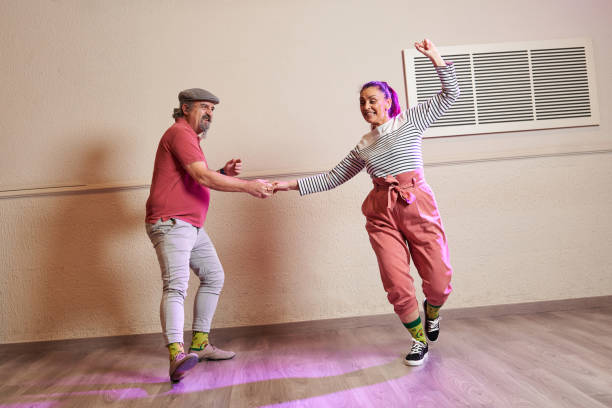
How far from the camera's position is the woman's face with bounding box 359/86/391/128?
7.54ft

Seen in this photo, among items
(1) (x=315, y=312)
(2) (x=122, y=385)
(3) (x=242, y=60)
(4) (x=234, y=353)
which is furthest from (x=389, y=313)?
(3) (x=242, y=60)

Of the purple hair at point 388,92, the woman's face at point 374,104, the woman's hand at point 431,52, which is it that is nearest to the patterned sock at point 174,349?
the woman's face at point 374,104

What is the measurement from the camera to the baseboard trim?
9.68ft

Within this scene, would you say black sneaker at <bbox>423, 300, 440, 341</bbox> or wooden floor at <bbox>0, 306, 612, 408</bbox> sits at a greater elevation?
black sneaker at <bbox>423, 300, 440, 341</bbox>

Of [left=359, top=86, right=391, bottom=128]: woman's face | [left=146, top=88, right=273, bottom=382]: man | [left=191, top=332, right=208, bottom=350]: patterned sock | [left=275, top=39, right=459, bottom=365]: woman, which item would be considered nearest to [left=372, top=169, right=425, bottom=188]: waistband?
[left=275, top=39, right=459, bottom=365]: woman

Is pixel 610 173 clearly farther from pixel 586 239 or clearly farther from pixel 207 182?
pixel 207 182

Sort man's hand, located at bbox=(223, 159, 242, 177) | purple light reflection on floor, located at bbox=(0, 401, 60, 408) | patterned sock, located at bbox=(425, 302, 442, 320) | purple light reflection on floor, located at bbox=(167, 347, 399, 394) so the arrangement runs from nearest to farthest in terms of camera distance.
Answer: purple light reflection on floor, located at bbox=(0, 401, 60, 408)
purple light reflection on floor, located at bbox=(167, 347, 399, 394)
patterned sock, located at bbox=(425, 302, 442, 320)
man's hand, located at bbox=(223, 159, 242, 177)

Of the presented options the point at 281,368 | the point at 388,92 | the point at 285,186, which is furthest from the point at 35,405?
the point at 388,92

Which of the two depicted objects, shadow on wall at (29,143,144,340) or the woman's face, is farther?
shadow on wall at (29,143,144,340)

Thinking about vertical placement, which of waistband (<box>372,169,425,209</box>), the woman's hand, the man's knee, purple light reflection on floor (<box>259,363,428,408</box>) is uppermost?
the woman's hand

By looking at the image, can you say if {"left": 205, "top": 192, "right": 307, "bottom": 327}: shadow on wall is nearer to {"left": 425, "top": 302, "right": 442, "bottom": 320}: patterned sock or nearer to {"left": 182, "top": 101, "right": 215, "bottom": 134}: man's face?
{"left": 182, "top": 101, "right": 215, "bottom": 134}: man's face

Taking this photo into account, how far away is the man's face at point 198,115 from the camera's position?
2.43 metres

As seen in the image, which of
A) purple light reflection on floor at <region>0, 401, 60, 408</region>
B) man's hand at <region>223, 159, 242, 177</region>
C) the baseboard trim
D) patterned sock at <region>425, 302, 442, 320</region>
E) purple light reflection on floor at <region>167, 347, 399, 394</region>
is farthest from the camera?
the baseboard trim

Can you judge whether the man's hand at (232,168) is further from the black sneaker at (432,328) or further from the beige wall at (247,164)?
the black sneaker at (432,328)
